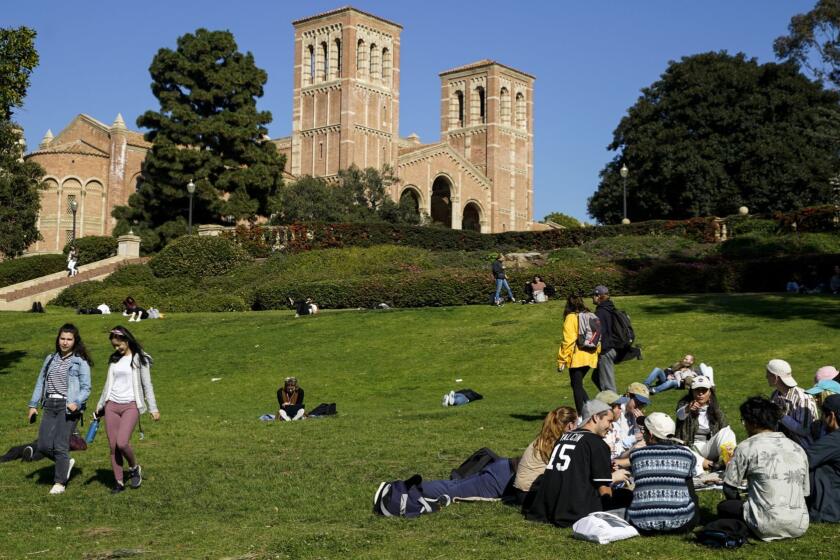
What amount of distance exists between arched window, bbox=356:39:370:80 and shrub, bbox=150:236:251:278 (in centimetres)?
3794

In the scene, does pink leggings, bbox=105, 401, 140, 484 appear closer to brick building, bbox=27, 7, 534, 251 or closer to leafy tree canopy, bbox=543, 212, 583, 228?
brick building, bbox=27, 7, 534, 251

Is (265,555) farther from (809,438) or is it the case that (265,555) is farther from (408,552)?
(809,438)

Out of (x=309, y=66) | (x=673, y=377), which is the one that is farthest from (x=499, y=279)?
(x=309, y=66)

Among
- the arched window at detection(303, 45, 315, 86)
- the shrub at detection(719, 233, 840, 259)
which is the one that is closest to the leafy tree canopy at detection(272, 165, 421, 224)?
the arched window at detection(303, 45, 315, 86)

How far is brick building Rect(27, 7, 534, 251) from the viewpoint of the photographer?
68.4 metres

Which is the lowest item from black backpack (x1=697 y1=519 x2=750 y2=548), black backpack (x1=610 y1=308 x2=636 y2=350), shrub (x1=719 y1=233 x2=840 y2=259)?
black backpack (x1=697 y1=519 x2=750 y2=548)

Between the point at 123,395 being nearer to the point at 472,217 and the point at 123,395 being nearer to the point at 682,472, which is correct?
the point at 682,472

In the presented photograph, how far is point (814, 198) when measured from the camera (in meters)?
56.5

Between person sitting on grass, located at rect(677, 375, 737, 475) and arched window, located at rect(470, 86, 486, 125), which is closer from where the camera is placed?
person sitting on grass, located at rect(677, 375, 737, 475)

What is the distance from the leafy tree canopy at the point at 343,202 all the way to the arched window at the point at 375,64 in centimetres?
1602

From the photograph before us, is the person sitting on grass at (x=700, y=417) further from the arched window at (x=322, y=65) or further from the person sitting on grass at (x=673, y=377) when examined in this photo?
the arched window at (x=322, y=65)

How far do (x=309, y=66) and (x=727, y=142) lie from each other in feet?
118

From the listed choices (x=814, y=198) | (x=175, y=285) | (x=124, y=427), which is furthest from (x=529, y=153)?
(x=124, y=427)

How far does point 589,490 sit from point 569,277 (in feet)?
70.5
